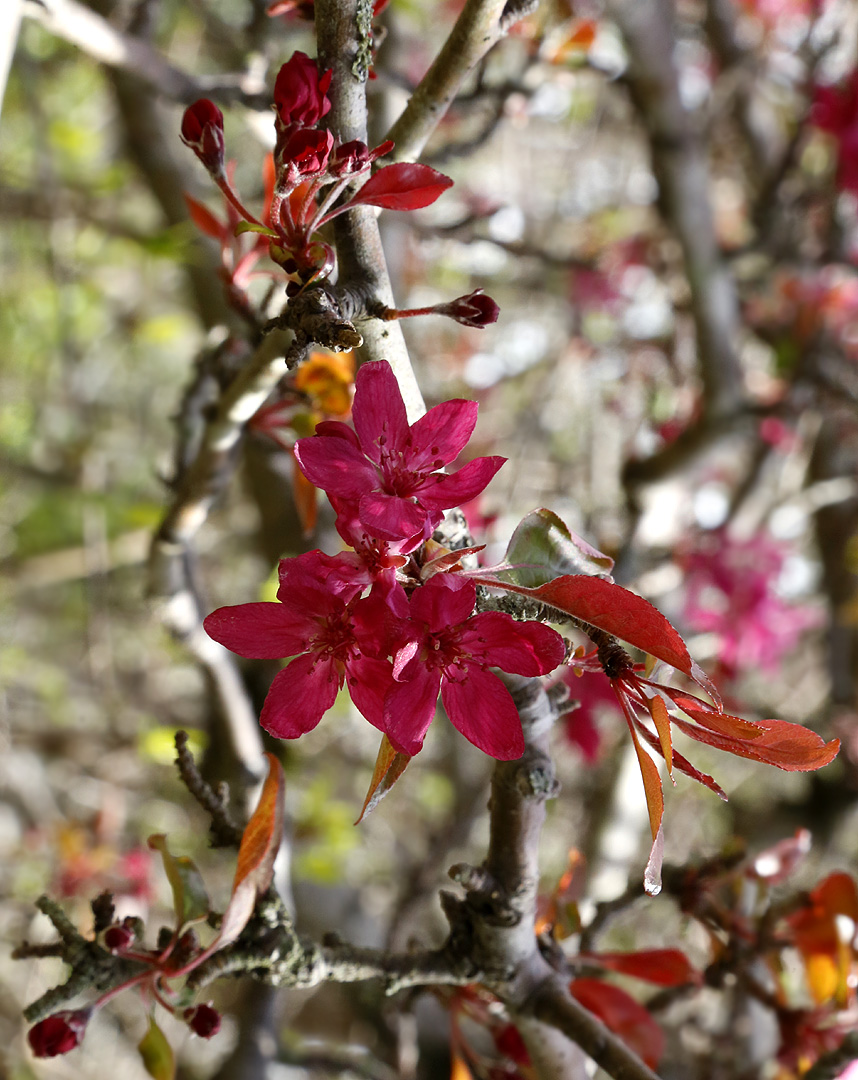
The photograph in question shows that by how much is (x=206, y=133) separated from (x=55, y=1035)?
61cm

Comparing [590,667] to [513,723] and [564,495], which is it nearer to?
[513,723]

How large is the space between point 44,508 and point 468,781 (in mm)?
2429

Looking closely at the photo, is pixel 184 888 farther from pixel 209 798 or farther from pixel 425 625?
pixel 425 625

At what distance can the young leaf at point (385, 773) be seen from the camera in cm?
44

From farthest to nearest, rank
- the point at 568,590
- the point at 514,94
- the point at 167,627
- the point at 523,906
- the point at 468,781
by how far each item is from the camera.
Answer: the point at 468,781
the point at 514,94
the point at 167,627
the point at 523,906
the point at 568,590

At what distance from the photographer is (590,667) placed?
50 cm

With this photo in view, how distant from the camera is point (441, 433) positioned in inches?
18.9

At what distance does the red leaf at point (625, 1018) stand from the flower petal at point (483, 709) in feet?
1.30

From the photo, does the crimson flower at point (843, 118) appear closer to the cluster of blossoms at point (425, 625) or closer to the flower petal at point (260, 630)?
the cluster of blossoms at point (425, 625)

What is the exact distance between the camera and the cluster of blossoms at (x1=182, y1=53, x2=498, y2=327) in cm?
45

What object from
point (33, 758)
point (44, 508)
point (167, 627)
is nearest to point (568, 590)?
point (167, 627)

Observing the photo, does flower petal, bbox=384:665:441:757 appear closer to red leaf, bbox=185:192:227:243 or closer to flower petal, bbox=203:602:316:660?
flower petal, bbox=203:602:316:660

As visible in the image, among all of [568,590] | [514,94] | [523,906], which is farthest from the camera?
[514,94]

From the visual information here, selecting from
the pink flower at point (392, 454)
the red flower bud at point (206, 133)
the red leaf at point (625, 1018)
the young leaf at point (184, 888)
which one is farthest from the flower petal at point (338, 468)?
the red leaf at point (625, 1018)
